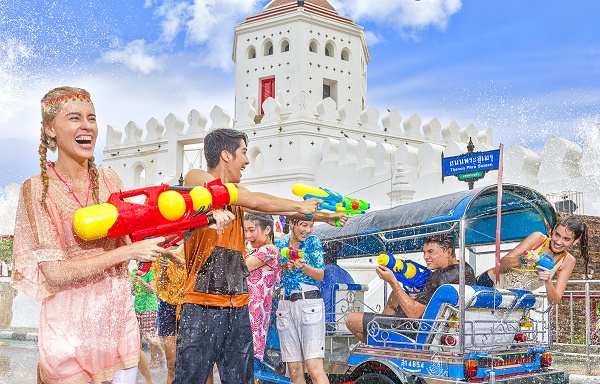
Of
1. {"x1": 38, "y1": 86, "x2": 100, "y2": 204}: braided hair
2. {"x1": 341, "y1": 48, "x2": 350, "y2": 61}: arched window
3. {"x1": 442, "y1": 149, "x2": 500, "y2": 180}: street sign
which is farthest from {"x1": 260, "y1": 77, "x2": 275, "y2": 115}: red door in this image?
{"x1": 38, "y1": 86, "x2": 100, "y2": 204}: braided hair

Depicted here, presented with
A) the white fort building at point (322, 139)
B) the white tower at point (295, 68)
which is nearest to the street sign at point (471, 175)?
the white fort building at point (322, 139)

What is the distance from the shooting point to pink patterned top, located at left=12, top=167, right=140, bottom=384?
7.06 ft

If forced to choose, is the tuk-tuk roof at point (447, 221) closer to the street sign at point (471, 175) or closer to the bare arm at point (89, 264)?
the bare arm at point (89, 264)

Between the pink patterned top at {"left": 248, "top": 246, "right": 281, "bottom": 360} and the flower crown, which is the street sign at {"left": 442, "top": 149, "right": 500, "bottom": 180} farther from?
the flower crown

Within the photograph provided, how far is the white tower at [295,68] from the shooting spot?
2322 centimetres

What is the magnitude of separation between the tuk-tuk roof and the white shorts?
997 mm

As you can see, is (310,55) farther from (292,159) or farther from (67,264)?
(67,264)

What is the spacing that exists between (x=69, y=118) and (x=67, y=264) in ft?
1.73

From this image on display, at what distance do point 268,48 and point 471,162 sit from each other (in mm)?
16594

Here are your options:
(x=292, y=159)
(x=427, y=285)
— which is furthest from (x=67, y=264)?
(x=292, y=159)

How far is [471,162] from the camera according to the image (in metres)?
12.8

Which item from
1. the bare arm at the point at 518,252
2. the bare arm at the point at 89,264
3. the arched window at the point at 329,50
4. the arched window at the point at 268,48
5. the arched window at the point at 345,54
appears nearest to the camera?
the bare arm at the point at 89,264

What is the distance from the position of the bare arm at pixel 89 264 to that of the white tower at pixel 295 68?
20.7 metres

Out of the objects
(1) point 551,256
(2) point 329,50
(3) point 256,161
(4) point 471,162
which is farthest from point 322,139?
(1) point 551,256
